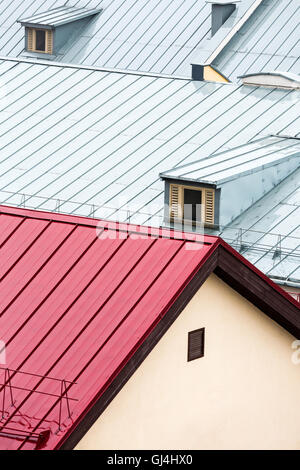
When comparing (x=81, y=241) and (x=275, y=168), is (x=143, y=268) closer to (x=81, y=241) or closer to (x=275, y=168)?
(x=81, y=241)

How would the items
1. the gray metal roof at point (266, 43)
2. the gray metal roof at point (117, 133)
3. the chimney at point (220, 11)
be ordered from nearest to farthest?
the gray metal roof at point (117, 133) → the gray metal roof at point (266, 43) → the chimney at point (220, 11)

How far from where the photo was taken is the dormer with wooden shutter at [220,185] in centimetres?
6725

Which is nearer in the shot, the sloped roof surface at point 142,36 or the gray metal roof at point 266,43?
the gray metal roof at point 266,43

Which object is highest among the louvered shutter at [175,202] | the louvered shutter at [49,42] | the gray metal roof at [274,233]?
the louvered shutter at [49,42]

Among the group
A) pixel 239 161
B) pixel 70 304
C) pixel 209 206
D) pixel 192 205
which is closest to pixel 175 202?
pixel 192 205

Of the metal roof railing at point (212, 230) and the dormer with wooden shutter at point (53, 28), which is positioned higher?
the dormer with wooden shutter at point (53, 28)

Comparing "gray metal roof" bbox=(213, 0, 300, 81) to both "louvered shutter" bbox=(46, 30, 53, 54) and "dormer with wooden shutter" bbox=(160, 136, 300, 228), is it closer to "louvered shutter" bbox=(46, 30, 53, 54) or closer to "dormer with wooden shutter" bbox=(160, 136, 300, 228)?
"louvered shutter" bbox=(46, 30, 53, 54)

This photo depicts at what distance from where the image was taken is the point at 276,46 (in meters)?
96.4

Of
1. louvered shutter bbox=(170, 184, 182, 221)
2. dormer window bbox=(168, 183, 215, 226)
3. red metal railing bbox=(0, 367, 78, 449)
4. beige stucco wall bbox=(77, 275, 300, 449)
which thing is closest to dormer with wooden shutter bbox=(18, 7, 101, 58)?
louvered shutter bbox=(170, 184, 182, 221)

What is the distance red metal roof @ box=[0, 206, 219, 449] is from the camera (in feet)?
136

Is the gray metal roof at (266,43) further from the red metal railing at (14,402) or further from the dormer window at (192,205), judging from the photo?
the red metal railing at (14,402)

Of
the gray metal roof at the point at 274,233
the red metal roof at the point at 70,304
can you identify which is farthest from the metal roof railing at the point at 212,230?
the red metal roof at the point at 70,304

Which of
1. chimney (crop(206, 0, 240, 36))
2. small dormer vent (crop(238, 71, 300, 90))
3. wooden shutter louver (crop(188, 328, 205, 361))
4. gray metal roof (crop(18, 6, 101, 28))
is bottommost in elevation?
wooden shutter louver (crop(188, 328, 205, 361))

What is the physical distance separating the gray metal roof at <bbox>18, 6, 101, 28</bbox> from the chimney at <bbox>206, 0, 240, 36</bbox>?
9.65 meters
